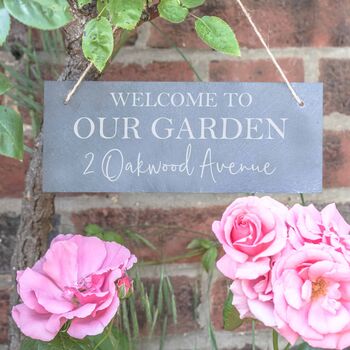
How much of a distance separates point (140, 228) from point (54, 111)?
0.63ft

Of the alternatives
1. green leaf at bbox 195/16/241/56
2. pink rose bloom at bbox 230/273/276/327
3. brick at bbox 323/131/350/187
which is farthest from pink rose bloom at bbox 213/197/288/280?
brick at bbox 323/131/350/187

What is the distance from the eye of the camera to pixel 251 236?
0.41 meters

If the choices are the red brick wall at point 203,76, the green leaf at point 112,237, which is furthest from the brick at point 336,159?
the green leaf at point 112,237

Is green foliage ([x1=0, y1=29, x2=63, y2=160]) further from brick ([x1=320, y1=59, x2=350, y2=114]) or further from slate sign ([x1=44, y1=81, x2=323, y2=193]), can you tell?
brick ([x1=320, y1=59, x2=350, y2=114])

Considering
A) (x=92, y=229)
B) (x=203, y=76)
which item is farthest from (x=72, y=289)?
(x=203, y=76)

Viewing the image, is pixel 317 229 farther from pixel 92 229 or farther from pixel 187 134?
pixel 92 229

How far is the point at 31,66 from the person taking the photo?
604 millimetres

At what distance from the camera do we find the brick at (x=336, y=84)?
0.62 m

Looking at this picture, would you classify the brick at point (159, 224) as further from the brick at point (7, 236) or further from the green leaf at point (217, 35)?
the green leaf at point (217, 35)

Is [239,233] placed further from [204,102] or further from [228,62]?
[228,62]

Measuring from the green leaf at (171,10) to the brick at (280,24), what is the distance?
0.55ft

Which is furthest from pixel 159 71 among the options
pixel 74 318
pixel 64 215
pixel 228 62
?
pixel 74 318

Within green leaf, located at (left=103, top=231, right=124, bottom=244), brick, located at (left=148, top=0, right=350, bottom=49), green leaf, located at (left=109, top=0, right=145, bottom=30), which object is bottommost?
green leaf, located at (left=103, top=231, right=124, bottom=244)

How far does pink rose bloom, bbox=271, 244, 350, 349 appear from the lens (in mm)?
387
